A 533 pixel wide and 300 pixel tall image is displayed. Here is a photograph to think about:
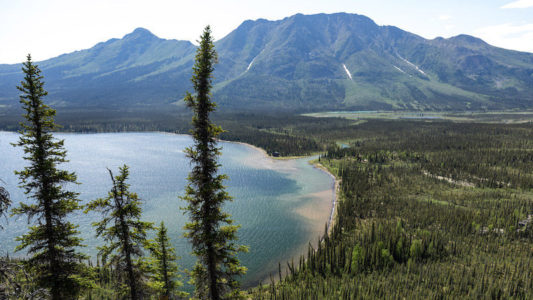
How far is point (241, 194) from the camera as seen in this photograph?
10675 centimetres

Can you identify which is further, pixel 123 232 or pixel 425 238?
pixel 425 238

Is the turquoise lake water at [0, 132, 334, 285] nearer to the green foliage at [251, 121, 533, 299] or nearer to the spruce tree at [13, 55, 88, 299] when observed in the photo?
the green foliage at [251, 121, 533, 299]

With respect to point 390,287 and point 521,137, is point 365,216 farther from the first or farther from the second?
point 521,137

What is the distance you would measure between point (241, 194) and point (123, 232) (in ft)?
265

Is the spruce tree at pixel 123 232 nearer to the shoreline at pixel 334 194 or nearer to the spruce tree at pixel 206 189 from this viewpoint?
the spruce tree at pixel 206 189

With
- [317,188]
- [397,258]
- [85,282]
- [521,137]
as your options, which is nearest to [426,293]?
[397,258]

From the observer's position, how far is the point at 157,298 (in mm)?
36406

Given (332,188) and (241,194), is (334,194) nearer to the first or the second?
(332,188)

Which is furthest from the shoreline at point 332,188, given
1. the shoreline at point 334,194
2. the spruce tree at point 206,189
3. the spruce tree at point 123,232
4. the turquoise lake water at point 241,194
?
the spruce tree at point 123,232

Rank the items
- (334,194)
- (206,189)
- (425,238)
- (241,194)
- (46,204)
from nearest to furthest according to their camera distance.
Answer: (206,189) < (46,204) < (425,238) < (334,194) < (241,194)

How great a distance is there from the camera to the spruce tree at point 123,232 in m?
25.6

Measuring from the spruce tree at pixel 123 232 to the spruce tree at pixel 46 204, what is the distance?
2.96 m

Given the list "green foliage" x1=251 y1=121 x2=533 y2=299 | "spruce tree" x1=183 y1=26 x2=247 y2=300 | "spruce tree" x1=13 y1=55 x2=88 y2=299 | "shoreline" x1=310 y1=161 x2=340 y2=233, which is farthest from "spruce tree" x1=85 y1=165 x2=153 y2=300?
"shoreline" x1=310 y1=161 x2=340 y2=233

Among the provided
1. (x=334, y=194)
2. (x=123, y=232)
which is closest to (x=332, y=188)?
(x=334, y=194)
